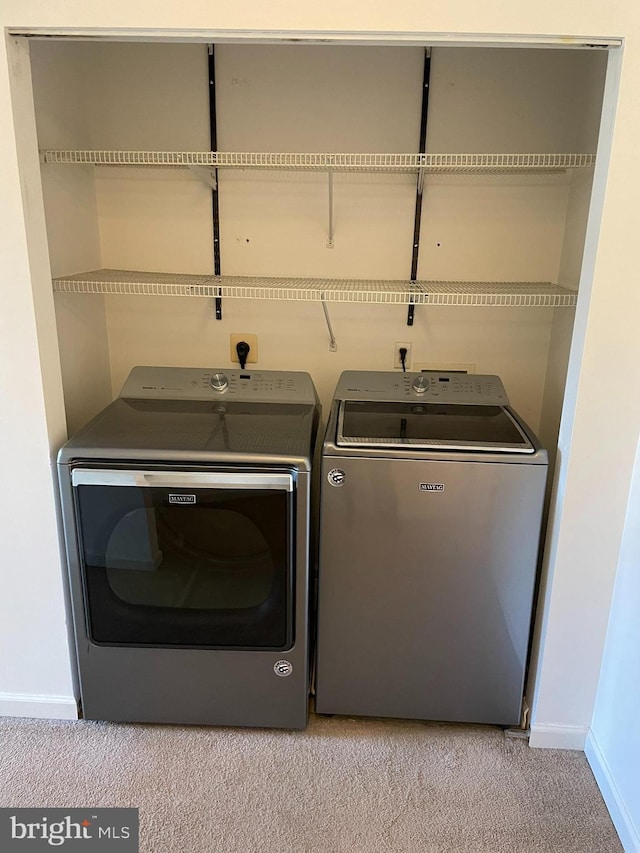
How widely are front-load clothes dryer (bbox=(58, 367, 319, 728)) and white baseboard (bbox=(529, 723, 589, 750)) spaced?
2.26ft

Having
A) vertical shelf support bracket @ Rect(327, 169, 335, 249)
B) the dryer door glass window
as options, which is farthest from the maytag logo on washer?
vertical shelf support bracket @ Rect(327, 169, 335, 249)

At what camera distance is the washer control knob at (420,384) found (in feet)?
6.94

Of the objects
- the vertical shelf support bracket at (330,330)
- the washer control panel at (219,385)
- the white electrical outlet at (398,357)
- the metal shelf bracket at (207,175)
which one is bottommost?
the washer control panel at (219,385)

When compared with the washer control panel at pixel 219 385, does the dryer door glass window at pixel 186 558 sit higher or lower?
lower

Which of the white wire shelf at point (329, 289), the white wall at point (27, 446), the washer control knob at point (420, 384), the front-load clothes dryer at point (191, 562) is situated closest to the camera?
the white wall at point (27, 446)

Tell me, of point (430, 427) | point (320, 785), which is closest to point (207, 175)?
point (430, 427)

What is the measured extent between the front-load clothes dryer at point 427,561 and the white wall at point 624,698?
23cm

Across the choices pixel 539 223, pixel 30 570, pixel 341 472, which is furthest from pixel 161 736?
pixel 539 223

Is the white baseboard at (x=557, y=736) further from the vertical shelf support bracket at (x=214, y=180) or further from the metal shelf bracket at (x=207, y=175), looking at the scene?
the metal shelf bracket at (x=207, y=175)

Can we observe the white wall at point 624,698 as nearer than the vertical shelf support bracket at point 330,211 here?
Yes

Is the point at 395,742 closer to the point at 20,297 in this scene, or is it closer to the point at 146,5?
the point at 20,297

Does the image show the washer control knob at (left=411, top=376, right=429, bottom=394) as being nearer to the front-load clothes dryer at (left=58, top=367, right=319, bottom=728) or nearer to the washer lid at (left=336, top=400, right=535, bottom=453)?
the washer lid at (left=336, top=400, right=535, bottom=453)

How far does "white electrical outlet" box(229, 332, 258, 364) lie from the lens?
92.1 inches

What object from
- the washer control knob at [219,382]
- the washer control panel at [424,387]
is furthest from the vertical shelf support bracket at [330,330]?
the washer control knob at [219,382]
